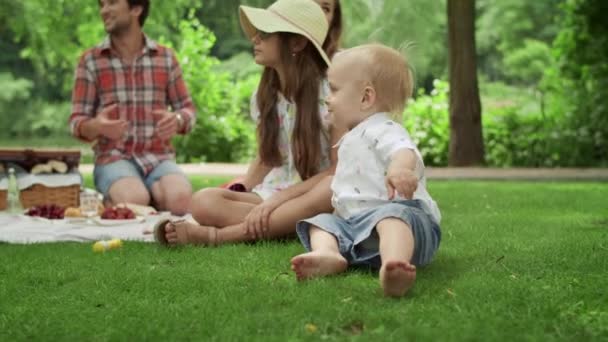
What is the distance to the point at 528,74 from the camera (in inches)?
1136

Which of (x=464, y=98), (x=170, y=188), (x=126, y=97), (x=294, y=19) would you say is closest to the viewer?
(x=294, y=19)

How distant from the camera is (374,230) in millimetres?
3223

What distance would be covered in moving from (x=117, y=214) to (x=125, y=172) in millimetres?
692

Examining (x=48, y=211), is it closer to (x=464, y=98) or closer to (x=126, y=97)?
(x=126, y=97)

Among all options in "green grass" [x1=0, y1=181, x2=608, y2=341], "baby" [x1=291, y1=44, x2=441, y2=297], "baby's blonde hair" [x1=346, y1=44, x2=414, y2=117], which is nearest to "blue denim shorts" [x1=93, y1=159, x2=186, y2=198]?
"green grass" [x1=0, y1=181, x2=608, y2=341]

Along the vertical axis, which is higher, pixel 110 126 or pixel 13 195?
pixel 110 126

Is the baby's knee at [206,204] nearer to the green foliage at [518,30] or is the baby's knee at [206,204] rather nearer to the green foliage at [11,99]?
the green foliage at [11,99]

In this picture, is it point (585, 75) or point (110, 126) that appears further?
point (585, 75)

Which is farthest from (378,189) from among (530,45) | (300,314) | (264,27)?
(530,45)

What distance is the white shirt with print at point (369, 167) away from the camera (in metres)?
3.29

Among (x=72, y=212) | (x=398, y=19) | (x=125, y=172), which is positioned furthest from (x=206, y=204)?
(x=398, y=19)

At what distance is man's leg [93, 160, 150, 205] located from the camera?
5824mm

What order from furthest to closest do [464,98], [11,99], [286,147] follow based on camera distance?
[11,99]
[464,98]
[286,147]

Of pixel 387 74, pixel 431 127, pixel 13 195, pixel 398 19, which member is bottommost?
pixel 431 127
